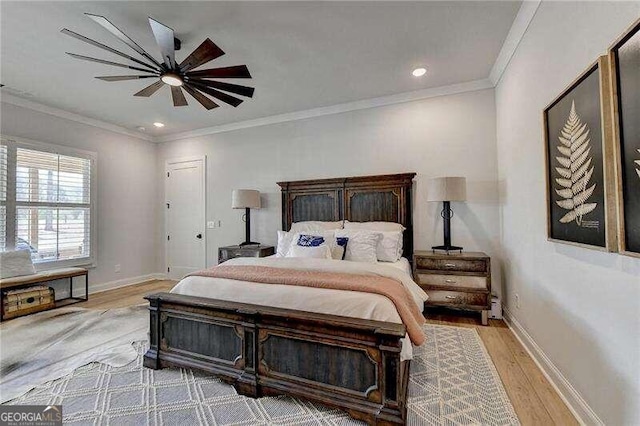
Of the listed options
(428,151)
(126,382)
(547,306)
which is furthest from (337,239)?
(126,382)

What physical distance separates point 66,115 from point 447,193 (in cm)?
568

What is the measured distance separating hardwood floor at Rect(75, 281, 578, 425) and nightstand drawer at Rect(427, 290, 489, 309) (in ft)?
0.73

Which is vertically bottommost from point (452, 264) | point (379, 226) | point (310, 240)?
point (452, 264)

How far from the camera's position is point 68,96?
394 centimetres

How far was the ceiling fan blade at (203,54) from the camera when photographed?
2145 mm

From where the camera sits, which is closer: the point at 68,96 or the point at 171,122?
the point at 68,96

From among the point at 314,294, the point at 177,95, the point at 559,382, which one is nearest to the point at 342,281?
the point at 314,294

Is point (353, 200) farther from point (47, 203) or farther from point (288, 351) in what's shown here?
point (47, 203)

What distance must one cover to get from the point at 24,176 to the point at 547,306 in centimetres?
621

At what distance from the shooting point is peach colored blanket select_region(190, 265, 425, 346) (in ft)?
6.28

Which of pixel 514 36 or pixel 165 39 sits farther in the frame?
pixel 514 36

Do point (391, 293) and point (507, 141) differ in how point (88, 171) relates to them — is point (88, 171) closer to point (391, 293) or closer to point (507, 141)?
point (391, 293)

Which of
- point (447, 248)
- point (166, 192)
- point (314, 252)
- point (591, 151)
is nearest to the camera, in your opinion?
point (591, 151)

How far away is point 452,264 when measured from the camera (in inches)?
130
